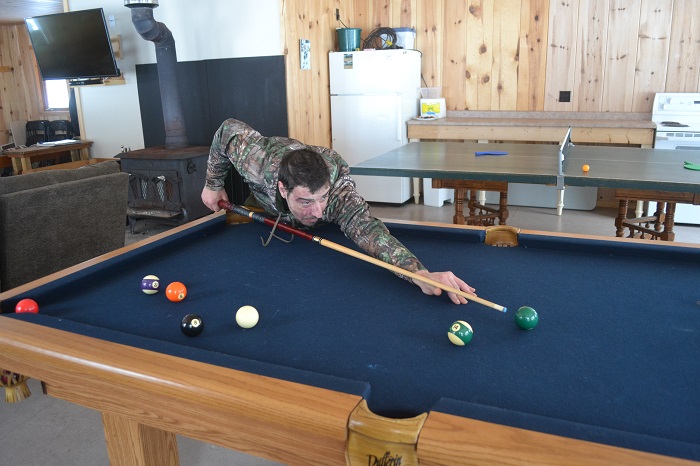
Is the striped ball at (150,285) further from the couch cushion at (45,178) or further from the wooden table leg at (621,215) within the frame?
the wooden table leg at (621,215)

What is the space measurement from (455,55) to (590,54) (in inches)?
49.7

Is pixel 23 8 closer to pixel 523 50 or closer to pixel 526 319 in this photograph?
pixel 523 50

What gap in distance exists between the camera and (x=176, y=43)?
5.35 metres

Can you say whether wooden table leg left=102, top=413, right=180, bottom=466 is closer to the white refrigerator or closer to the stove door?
the white refrigerator

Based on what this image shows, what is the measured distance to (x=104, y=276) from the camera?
6.11 feet

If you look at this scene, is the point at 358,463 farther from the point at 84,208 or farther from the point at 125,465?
the point at 84,208

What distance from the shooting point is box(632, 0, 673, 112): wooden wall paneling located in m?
5.00

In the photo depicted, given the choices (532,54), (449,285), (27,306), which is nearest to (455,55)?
(532,54)

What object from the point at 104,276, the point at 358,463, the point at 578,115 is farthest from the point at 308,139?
the point at 358,463

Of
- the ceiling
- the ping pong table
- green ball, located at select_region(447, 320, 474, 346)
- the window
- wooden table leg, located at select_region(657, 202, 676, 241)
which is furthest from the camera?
the window

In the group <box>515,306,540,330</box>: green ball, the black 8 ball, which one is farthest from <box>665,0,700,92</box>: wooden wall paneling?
the black 8 ball

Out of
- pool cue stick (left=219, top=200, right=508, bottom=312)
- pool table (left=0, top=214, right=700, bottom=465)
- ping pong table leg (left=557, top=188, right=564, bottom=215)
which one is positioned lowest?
ping pong table leg (left=557, top=188, right=564, bottom=215)

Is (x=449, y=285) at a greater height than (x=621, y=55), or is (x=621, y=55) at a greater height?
(x=621, y=55)

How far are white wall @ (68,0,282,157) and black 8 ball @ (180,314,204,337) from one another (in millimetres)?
3979
